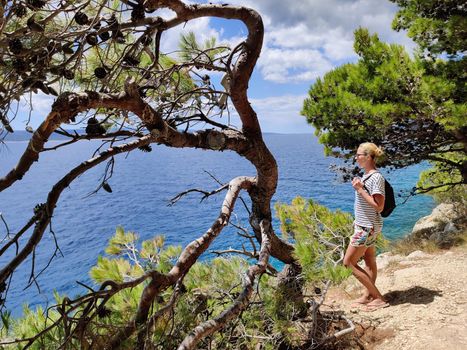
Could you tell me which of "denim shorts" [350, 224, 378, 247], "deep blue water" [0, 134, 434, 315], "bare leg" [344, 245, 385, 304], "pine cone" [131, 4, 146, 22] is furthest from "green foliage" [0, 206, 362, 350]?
"deep blue water" [0, 134, 434, 315]

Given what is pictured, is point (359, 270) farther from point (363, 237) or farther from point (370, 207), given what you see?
point (370, 207)

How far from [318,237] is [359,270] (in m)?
0.67

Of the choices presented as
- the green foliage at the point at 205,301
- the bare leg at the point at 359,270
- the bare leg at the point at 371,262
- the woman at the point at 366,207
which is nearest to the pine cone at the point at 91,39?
the green foliage at the point at 205,301

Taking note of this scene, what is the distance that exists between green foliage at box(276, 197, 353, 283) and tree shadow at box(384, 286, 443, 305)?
75 cm

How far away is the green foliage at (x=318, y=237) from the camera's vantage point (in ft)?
8.89

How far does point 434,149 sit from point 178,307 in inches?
256

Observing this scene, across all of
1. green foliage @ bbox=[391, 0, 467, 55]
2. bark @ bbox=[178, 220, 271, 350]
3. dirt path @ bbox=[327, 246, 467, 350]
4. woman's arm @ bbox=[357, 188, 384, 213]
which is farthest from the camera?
green foliage @ bbox=[391, 0, 467, 55]

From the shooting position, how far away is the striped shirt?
324 cm

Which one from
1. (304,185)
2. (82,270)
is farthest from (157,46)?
(304,185)

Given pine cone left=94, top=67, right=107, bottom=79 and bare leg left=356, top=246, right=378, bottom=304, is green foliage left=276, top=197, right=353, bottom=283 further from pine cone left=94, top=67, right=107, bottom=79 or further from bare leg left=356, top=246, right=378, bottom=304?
pine cone left=94, top=67, right=107, bottom=79

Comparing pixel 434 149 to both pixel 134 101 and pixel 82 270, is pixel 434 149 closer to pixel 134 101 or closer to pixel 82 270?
pixel 134 101

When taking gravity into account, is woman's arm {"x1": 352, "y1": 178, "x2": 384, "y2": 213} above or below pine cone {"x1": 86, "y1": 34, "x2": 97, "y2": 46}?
below

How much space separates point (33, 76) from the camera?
1693mm

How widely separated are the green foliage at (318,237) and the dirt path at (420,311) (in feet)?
2.31
